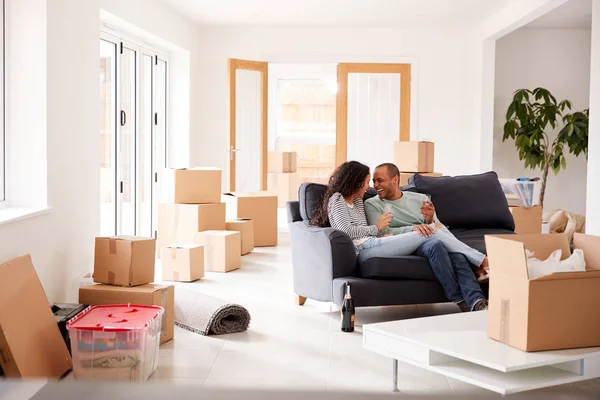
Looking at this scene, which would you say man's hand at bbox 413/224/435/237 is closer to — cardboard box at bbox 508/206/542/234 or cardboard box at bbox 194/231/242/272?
cardboard box at bbox 508/206/542/234

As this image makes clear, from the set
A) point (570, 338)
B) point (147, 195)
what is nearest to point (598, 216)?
point (570, 338)

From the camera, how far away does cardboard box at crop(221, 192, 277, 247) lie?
7609 mm

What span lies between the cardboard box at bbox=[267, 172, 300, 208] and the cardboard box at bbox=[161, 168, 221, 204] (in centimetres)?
452

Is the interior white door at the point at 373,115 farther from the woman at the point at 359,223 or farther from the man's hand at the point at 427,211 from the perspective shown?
the woman at the point at 359,223

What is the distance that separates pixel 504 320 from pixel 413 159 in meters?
3.95

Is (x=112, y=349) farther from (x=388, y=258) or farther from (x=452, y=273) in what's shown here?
(x=452, y=273)

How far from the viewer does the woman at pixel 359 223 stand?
175 inches

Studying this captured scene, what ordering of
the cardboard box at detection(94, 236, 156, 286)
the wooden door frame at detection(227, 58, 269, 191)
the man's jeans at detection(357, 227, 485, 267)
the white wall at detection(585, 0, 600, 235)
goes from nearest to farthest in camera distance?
1. the cardboard box at detection(94, 236, 156, 286)
2. the man's jeans at detection(357, 227, 485, 267)
3. the white wall at detection(585, 0, 600, 235)
4. the wooden door frame at detection(227, 58, 269, 191)

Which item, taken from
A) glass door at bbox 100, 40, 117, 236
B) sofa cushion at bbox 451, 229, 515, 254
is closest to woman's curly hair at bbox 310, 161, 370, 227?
sofa cushion at bbox 451, 229, 515, 254

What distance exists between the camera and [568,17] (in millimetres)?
8836

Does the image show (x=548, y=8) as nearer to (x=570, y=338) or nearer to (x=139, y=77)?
(x=139, y=77)

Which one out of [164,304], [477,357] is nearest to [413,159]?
[164,304]

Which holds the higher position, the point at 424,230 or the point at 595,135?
the point at 595,135

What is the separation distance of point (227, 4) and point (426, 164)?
289 cm
